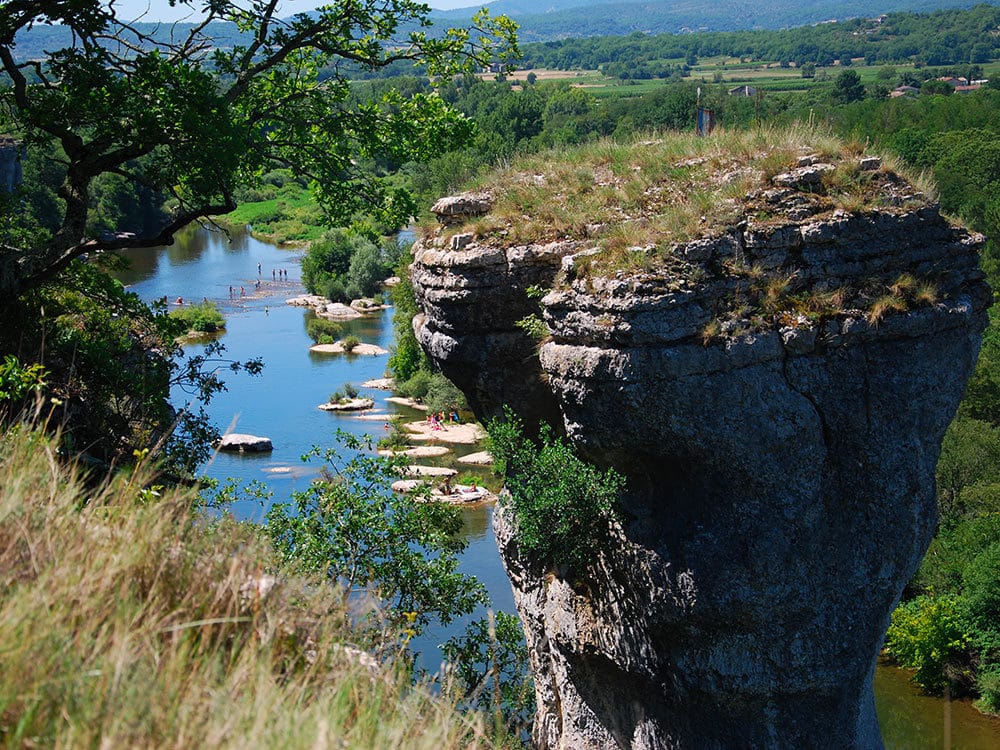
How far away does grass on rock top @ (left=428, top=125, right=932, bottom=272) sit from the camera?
12.1 metres

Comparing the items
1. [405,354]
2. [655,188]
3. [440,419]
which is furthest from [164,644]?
[405,354]

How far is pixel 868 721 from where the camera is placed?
43.7 feet

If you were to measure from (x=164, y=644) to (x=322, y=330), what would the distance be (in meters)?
50.9

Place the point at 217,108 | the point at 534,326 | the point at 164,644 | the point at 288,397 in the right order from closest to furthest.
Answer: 1. the point at 164,644
2. the point at 217,108
3. the point at 534,326
4. the point at 288,397

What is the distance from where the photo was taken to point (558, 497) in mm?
12516

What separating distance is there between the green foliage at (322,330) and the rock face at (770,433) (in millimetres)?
41616

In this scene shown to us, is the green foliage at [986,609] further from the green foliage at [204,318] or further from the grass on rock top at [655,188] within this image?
the green foliage at [204,318]

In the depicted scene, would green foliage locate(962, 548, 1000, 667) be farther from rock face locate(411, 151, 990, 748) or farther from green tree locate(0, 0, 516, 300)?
green tree locate(0, 0, 516, 300)

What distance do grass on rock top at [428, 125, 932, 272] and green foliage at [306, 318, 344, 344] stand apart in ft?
129

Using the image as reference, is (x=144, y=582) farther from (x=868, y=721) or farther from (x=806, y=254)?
(x=868, y=721)

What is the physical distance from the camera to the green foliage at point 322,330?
53.9 m

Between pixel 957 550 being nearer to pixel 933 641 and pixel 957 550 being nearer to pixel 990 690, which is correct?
pixel 933 641

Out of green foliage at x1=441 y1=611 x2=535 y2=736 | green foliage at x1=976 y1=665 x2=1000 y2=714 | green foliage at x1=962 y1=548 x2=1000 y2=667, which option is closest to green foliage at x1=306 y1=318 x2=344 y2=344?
green foliage at x1=962 y1=548 x2=1000 y2=667

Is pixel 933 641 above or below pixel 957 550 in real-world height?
below
